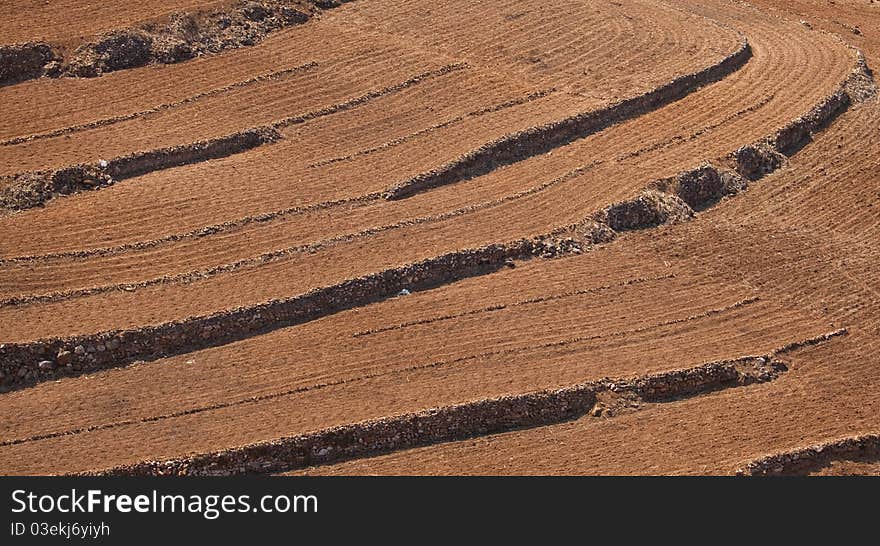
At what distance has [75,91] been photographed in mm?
45781

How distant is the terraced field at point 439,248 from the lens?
34.8 m

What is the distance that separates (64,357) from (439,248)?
11198mm

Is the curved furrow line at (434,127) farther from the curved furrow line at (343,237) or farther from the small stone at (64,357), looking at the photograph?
the small stone at (64,357)

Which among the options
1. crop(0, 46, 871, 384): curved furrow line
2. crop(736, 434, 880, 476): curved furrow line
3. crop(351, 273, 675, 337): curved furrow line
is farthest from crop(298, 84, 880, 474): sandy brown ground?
crop(351, 273, 675, 337): curved furrow line

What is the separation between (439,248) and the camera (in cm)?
3981

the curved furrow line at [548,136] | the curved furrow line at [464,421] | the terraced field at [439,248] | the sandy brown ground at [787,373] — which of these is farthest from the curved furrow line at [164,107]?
the curved furrow line at [464,421]

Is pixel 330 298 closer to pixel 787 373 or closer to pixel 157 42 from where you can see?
pixel 787 373

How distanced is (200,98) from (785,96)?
2090cm

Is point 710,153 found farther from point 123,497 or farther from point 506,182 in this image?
point 123,497

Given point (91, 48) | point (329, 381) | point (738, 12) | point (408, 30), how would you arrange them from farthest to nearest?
1. point (738, 12)
2. point (408, 30)
3. point (91, 48)
4. point (329, 381)

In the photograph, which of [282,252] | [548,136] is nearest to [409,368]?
[282,252]

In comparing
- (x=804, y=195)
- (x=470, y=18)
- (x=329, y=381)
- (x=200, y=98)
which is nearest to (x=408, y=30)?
(x=470, y=18)

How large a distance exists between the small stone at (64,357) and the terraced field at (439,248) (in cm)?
14

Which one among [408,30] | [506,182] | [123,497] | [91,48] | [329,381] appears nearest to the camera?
[123,497]
